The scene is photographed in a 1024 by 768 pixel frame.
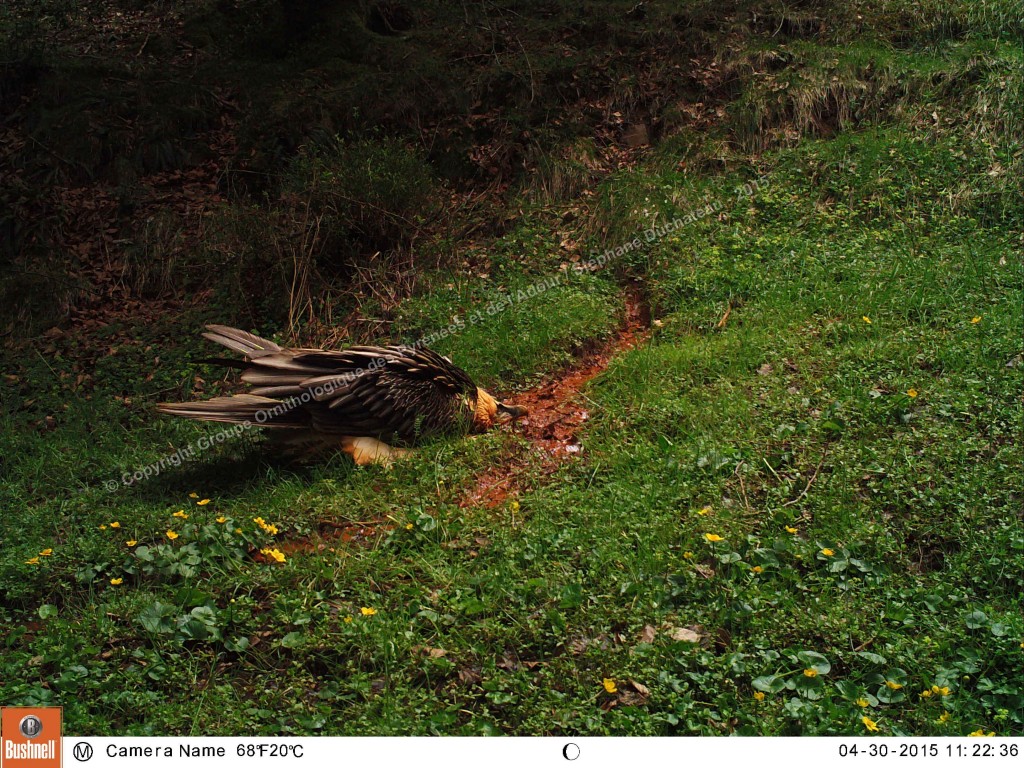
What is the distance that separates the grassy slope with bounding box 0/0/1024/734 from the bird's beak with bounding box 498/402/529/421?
0.48m

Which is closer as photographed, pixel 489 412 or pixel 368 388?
pixel 368 388

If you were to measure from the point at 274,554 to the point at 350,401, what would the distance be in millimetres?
1146

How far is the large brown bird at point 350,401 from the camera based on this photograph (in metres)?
5.04

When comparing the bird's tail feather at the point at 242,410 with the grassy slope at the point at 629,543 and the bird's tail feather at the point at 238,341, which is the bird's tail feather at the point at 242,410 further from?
the bird's tail feather at the point at 238,341

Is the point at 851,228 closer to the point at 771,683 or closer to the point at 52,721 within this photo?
the point at 771,683

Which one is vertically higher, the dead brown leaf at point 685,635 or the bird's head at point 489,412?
the bird's head at point 489,412

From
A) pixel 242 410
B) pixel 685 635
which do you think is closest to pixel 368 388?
pixel 242 410

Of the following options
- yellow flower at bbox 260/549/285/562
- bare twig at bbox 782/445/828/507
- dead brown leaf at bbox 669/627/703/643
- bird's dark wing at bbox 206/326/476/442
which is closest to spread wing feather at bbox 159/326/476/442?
bird's dark wing at bbox 206/326/476/442

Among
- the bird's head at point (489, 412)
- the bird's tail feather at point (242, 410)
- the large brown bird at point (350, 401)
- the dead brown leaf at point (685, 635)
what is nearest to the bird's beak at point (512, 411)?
the bird's head at point (489, 412)

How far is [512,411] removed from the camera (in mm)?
5676

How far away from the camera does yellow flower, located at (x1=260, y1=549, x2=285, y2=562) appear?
4281mm

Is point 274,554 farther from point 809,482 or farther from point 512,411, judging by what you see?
point 809,482
